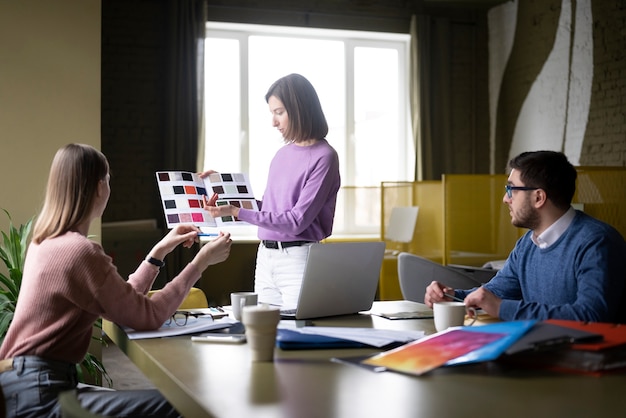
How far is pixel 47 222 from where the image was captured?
191 cm

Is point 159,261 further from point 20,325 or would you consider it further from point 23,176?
point 23,176

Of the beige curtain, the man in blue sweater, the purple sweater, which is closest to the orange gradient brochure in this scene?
the man in blue sweater

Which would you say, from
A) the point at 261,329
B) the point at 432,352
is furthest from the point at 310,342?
the point at 432,352

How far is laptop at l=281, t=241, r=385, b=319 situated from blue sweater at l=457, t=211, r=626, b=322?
29 cm

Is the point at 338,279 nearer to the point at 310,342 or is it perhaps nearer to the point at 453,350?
the point at 310,342

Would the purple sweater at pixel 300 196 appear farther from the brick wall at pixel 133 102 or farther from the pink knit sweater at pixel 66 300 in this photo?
the brick wall at pixel 133 102

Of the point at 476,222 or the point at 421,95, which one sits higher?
the point at 421,95

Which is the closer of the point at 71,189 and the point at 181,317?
the point at 71,189

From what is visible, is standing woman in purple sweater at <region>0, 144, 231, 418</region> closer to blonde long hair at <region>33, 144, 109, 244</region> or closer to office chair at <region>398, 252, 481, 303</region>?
blonde long hair at <region>33, 144, 109, 244</region>

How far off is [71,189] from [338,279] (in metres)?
0.76

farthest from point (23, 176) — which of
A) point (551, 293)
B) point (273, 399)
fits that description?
point (273, 399)

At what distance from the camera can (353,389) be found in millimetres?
1291

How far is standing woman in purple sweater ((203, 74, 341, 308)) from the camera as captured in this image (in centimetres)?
270

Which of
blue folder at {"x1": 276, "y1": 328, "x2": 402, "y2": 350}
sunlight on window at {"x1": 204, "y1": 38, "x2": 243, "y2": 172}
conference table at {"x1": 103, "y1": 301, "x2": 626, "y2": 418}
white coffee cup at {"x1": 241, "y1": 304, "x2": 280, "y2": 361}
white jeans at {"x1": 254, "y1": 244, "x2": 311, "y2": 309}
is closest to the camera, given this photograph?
conference table at {"x1": 103, "y1": 301, "x2": 626, "y2": 418}
